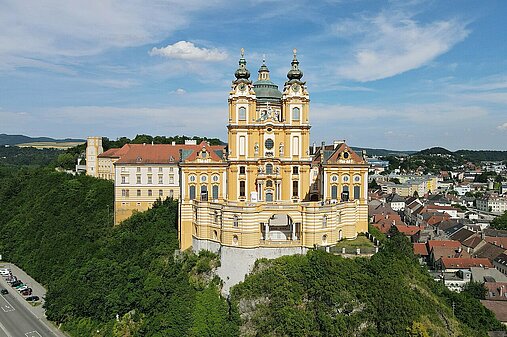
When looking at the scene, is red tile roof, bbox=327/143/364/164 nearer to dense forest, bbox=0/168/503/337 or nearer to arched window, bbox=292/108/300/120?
arched window, bbox=292/108/300/120

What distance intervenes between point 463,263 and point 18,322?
57875 mm

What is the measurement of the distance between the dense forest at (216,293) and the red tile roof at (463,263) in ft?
33.5

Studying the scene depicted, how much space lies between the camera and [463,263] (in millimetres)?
72625

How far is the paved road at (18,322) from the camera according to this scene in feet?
171

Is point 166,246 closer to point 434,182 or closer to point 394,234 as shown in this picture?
point 394,234

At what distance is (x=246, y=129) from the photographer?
5462cm

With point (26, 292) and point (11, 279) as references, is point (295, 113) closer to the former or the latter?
point (26, 292)

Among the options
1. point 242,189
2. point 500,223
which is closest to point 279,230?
point 242,189

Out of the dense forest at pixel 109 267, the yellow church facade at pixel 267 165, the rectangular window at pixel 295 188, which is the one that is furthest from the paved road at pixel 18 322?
the rectangular window at pixel 295 188

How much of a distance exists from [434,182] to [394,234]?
138397 millimetres

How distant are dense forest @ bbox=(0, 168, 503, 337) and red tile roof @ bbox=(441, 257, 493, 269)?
33.5ft

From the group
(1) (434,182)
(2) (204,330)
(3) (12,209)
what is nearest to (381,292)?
(2) (204,330)

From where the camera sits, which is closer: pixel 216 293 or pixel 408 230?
pixel 216 293

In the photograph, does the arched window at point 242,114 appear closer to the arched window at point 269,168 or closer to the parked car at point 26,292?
the arched window at point 269,168
